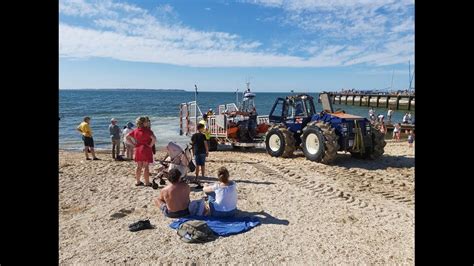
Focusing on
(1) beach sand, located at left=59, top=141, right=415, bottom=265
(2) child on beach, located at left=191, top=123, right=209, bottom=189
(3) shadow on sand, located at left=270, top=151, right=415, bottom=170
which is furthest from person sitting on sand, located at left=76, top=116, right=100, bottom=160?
(3) shadow on sand, located at left=270, top=151, right=415, bottom=170

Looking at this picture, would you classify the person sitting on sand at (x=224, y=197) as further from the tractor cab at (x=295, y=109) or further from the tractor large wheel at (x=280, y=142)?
the tractor cab at (x=295, y=109)

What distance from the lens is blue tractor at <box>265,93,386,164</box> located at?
10375mm

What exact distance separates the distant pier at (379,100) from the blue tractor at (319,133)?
120 feet

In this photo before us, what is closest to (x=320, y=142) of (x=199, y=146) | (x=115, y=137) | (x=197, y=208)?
(x=199, y=146)

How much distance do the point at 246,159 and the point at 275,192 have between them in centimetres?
439

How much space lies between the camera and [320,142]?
1036 cm

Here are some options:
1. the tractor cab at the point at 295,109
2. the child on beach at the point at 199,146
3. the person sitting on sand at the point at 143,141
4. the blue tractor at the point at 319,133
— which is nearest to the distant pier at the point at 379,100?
the tractor cab at the point at 295,109

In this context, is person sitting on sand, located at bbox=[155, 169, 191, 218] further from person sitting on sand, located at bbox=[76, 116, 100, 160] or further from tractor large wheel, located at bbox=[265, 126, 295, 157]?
person sitting on sand, located at bbox=[76, 116, 100, 160]

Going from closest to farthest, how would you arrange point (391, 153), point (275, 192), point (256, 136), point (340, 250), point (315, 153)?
point (340, 250), point (275, 192), point (315, 153), point (391, 153), point (256, 136)

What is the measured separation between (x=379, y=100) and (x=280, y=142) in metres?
53.6

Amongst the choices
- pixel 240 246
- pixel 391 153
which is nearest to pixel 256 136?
pixel 391 153

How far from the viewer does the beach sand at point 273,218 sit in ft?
14.9
